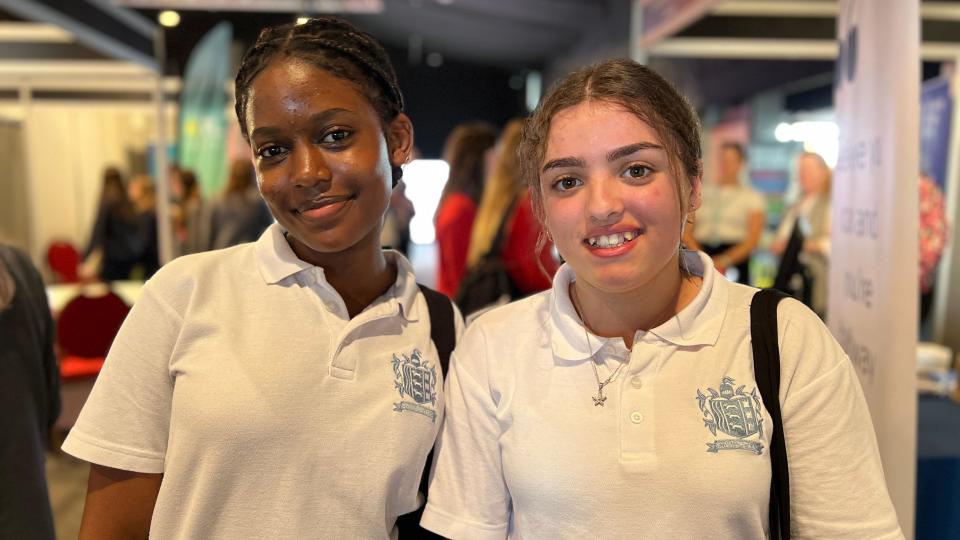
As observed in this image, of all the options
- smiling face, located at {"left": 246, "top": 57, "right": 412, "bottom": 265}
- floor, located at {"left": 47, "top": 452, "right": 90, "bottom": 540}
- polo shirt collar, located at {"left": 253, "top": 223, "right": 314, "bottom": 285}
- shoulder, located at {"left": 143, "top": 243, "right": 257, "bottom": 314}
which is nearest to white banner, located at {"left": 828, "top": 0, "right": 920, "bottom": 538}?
smiling face, located at {"left": 246, "top": 57, "right": 412, "bottom": 265}

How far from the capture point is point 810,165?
583 centimetres

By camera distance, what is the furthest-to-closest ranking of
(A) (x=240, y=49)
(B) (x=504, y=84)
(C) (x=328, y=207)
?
(B) (x=504, y=84) → (A) (x=240, y=49) → (C) (x=328, y=207)

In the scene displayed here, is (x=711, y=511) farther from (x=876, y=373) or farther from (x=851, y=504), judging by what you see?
(x=876, y=373)

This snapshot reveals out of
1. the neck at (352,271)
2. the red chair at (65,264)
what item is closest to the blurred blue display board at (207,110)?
the red chair at (65,264)

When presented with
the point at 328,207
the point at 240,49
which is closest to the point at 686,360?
the point at 328,207

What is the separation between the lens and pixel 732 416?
1214 mm

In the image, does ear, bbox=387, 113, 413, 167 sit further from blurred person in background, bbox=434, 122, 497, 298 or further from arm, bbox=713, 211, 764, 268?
arm, bbox=713, 211, 764, 268

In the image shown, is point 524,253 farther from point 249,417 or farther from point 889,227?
point 249,417

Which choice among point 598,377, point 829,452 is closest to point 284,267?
point 598,377

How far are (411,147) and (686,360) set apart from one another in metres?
0.70

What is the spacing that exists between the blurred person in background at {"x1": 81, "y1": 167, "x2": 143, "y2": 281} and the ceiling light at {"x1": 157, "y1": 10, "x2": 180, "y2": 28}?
2.09 metres

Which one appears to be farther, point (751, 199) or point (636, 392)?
point (751, 199)

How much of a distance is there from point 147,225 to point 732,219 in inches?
200

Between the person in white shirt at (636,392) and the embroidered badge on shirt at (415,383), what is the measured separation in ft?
0.22
